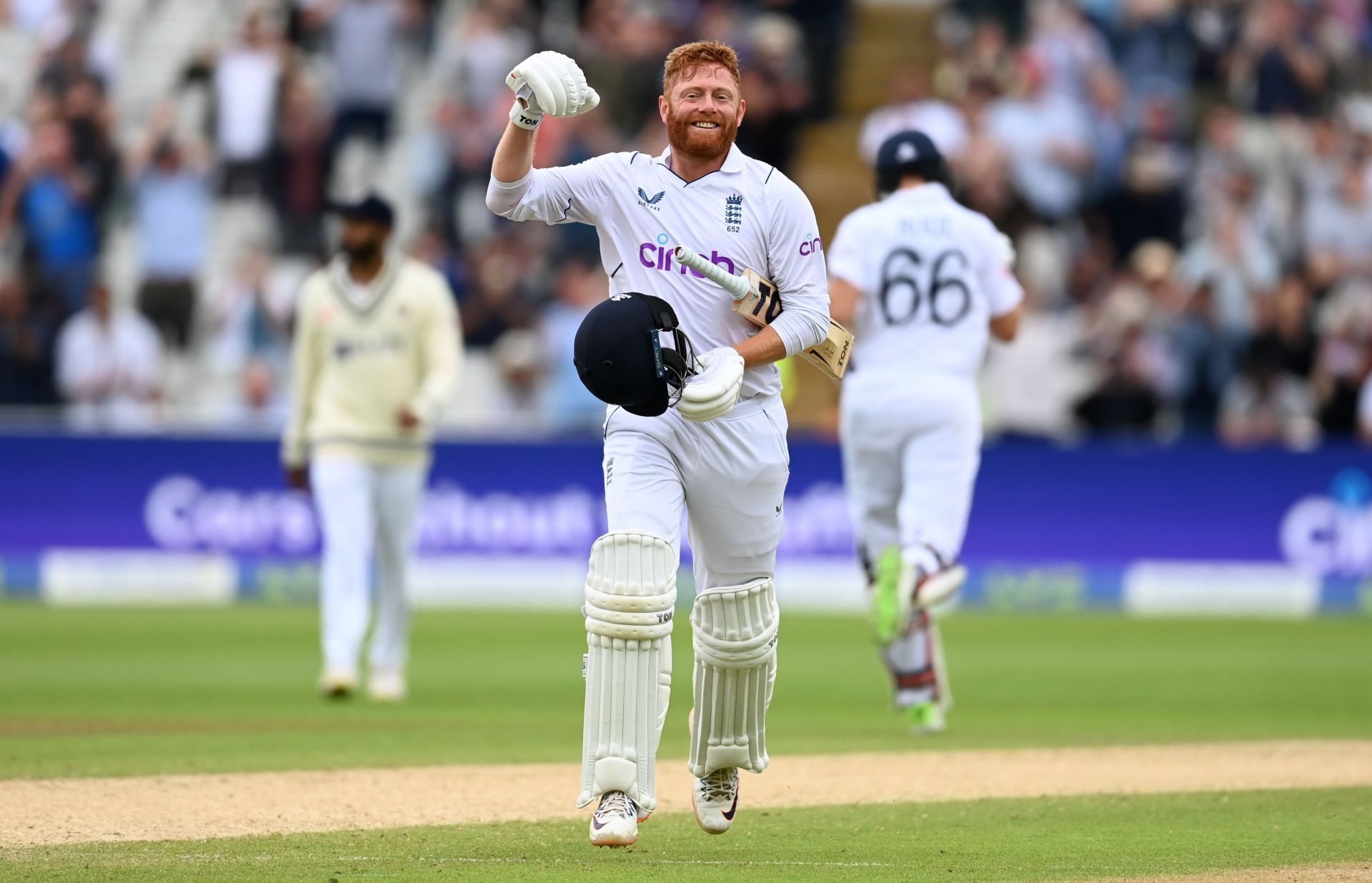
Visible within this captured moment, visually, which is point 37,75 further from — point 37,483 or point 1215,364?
point 1215,364

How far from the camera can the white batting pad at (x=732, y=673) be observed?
623cm

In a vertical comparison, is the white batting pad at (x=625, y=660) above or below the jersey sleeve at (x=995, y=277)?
below

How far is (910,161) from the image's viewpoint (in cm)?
945

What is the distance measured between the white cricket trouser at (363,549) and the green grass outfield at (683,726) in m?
0.34

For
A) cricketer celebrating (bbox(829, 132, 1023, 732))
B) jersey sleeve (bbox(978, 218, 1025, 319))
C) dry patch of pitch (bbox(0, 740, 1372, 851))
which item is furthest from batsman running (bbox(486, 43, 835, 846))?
jersey sleeve (bbox(978, 218, 1025, 319))

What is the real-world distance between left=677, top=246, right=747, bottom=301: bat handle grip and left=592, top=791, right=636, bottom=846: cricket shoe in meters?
1.37

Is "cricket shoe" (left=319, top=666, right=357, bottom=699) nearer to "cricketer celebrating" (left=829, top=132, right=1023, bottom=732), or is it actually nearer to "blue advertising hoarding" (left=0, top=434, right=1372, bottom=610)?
"cricketer celebrating" (left=829, top=132, right=1023, bottom=732)

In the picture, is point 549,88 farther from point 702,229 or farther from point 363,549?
point 363,549

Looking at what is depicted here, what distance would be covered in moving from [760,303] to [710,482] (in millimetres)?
509

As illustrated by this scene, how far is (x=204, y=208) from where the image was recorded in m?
18.9

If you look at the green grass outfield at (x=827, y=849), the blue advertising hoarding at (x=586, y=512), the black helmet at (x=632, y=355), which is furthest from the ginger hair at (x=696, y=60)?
the blue advertising hoarding at (x=586, y=512)

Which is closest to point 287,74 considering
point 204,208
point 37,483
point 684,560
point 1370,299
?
point 204,208

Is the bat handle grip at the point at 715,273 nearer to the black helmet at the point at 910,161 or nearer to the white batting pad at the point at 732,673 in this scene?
the white batting pad at the point at 732,673

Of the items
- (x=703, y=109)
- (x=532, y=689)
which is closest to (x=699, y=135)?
(x=703, y=109)
